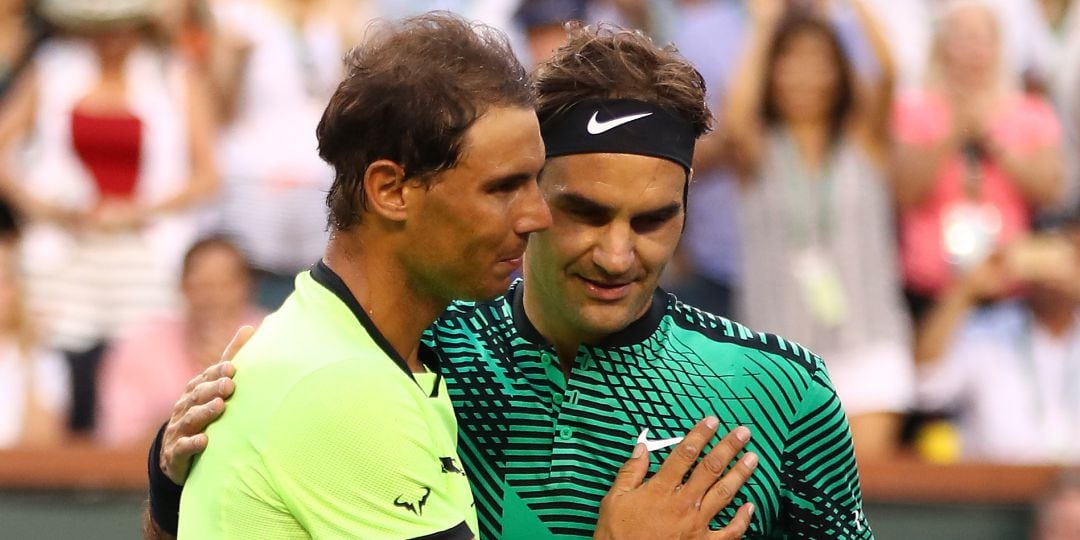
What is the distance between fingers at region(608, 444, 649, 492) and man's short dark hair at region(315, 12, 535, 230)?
2.21 ft

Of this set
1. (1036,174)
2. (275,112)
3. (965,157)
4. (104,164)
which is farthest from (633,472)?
(1036,174)

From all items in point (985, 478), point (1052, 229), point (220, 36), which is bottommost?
point (985, 478)

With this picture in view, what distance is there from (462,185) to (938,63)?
4.36m

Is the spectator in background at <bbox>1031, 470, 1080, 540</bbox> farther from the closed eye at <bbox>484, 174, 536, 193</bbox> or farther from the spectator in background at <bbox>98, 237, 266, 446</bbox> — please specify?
the closed eye at <bbox>484, 174, 536, 193</bbox>

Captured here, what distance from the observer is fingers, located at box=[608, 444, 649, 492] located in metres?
2.75

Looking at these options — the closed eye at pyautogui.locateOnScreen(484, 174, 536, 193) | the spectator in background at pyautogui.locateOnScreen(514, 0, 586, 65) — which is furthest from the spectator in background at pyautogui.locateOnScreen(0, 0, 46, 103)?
the closed eye at pyautogui.locateOnScreen(484, 174, 536, 193)

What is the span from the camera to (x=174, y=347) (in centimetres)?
567

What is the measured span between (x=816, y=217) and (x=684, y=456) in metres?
3.39

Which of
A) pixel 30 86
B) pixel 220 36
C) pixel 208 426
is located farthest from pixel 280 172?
pixel 208 426

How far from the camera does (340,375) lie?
7.58 feet

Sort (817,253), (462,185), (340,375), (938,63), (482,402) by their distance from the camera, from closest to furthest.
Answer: (340,375)
(462,185)
(482,402)
(817,253)
(938,63)

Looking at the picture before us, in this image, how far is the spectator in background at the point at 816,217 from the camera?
592cm

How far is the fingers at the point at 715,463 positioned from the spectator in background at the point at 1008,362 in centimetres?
343

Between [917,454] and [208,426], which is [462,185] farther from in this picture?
[917,454]
